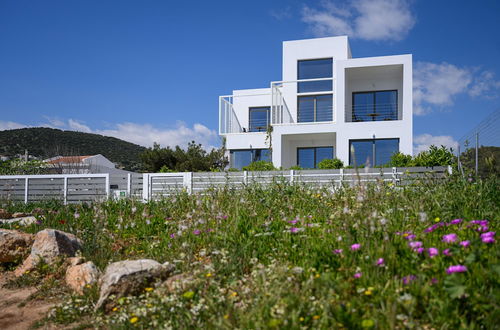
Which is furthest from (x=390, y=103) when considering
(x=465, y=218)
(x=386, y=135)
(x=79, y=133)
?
(x=79, y=133)

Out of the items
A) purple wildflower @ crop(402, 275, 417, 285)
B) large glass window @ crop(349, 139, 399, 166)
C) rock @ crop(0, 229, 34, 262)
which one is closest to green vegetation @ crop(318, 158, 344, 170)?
large glass window @ crop(349, 139, 399, 166)

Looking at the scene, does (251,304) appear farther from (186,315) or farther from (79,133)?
(79,133)

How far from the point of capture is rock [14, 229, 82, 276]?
16.4ft

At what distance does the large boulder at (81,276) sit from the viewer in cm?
404

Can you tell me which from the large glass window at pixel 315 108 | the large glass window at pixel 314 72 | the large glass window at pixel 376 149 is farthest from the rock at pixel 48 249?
the large glass window at pixel 314 72

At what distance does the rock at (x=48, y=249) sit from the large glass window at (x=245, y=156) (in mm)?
17251

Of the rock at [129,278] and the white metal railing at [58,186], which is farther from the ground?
the white metal railing at [58,186]

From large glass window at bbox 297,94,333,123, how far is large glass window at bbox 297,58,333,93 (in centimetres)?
47

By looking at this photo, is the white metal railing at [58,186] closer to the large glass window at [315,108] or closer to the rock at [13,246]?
the rock at [13,246]

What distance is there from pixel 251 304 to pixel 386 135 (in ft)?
56.2

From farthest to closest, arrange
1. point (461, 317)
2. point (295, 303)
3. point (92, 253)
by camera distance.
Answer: point (92, 253), point (295, 303), point (461, 317)

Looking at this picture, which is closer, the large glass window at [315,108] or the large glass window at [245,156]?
the large glass window at [315,108]

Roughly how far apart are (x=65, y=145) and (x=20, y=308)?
1750 inches

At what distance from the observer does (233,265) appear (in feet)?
11.5
